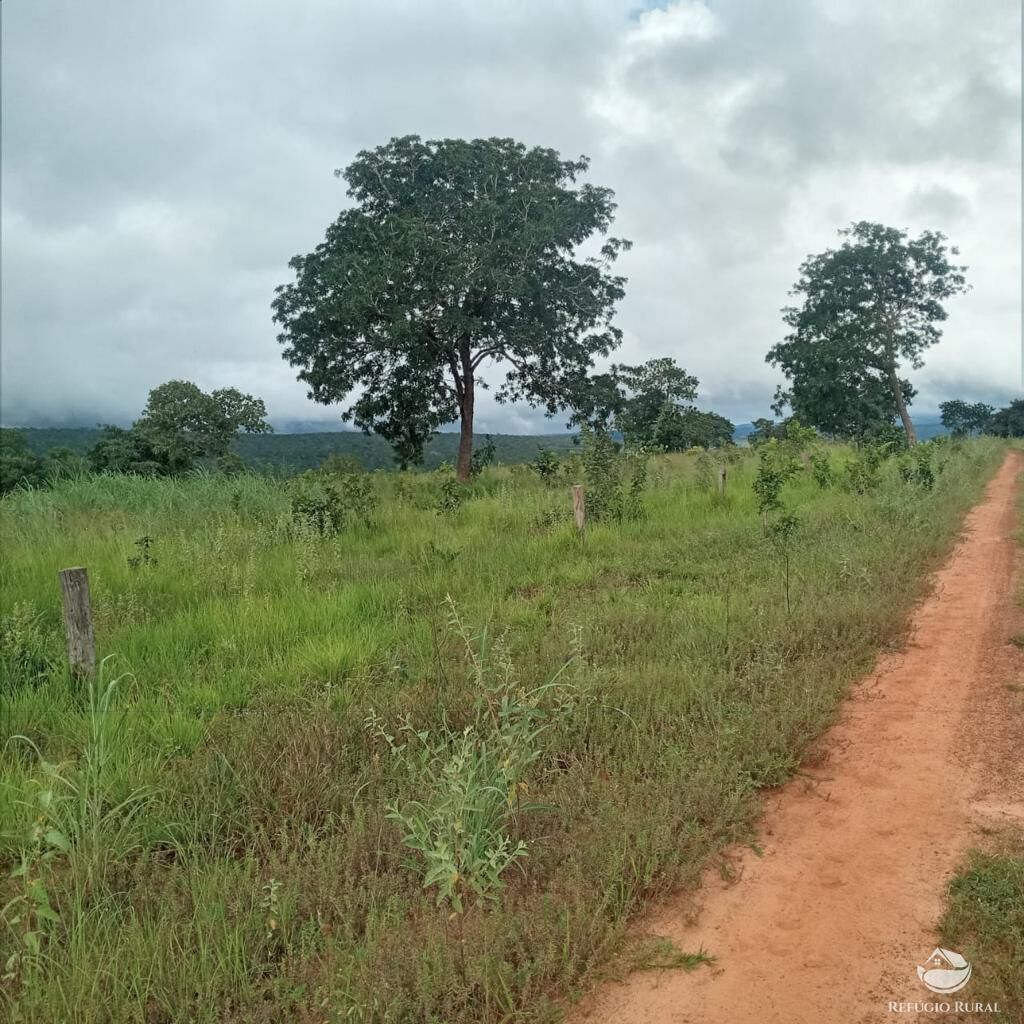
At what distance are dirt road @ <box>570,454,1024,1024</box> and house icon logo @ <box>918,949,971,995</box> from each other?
1.2 inches

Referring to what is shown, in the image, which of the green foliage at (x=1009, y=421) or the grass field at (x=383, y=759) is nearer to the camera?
the grass field at (x=383, y=759)

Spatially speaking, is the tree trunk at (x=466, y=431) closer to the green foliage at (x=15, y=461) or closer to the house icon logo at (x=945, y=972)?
the green foliage at (x=15, y=461)

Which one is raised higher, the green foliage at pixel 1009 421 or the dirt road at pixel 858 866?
the green foliage at pixel 1009 421

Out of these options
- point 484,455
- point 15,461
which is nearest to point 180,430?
point 15,461

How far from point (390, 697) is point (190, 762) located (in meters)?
1.23

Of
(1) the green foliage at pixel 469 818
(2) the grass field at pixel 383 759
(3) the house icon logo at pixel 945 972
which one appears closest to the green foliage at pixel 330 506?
(2) the grass field at pixel 383 759

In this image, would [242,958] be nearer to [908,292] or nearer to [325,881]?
[325,881]

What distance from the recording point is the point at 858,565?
7508 mm

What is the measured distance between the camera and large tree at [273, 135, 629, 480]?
848 inches

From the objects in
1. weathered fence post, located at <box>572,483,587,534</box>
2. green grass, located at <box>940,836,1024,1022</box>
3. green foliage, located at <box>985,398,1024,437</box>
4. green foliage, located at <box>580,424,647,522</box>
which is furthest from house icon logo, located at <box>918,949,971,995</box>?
green foliage, located at <box>985,398,1024,437</box>

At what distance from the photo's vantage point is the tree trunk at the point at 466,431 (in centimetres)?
2427

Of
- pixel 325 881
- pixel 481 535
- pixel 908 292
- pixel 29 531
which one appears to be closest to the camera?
pixel 325 881

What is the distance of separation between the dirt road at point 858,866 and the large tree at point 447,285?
18.5 meters

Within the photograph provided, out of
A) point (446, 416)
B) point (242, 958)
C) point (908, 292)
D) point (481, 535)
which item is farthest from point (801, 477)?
point (908, 292)
